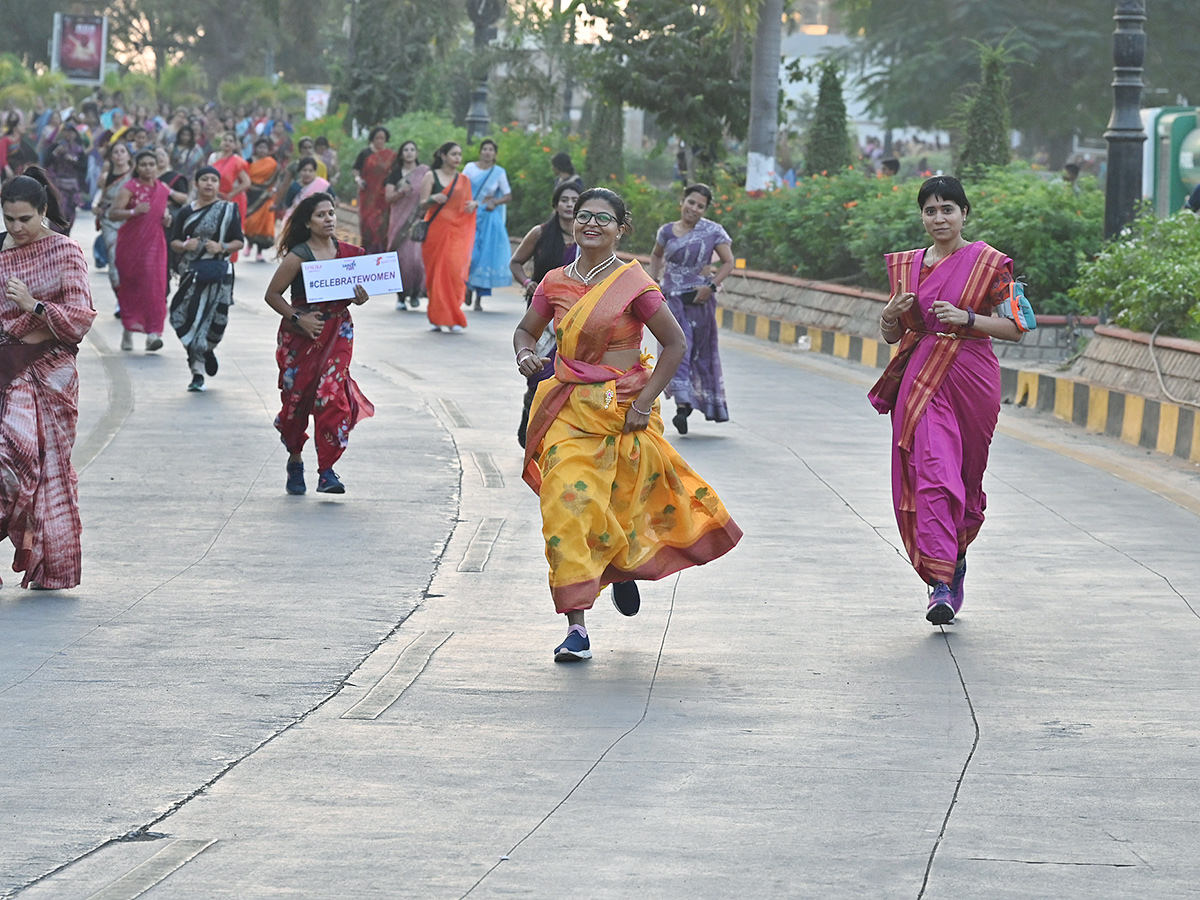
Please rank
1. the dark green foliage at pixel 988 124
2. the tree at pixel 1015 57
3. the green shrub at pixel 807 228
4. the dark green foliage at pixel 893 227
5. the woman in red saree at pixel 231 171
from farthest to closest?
the tree at pixel 1015 57 < the woman in red saree at pixel 231 171 < the green shrub at pixel 807 228 < the dark green foliage at pixel 988 124 < the dark green foliage at pixel 893 227

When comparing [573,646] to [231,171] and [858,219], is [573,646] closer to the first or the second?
[858,219]

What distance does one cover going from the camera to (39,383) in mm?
8266

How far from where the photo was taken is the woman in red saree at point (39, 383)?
814 centimetres

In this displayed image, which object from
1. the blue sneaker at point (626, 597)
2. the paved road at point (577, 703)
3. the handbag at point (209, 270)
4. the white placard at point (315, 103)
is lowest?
the paved road at point (577, 703)

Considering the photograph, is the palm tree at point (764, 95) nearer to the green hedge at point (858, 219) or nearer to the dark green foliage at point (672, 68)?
the green hedge at point (858, 219)

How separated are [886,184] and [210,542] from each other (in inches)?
581

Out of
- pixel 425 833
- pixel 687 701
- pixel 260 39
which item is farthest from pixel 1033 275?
pixel 260 39

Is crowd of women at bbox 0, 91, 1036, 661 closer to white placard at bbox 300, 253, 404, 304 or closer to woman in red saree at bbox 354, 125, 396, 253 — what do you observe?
white placard at bbox 300, 253, 404, 304

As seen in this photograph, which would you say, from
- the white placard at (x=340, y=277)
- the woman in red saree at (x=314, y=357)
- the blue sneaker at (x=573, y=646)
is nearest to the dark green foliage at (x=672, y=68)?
the woman in red saree at (x=314, y=357)

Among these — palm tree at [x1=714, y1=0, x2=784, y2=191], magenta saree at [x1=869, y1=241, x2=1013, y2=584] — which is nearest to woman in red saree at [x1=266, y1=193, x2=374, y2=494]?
magenta saree at [x1=869, y1=241, x2=1013, y2=584]

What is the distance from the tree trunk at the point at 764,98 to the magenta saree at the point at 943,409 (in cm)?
1819

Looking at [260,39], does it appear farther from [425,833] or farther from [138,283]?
[425,833]

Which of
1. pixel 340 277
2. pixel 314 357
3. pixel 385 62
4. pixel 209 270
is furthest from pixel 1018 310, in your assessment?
pixel 385 62

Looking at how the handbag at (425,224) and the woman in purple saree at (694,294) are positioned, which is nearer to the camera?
the woman in purple saree at (694,294)
